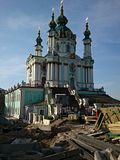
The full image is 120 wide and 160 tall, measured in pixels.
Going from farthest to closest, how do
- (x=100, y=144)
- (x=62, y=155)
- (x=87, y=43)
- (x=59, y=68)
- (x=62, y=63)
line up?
(x=87, y=43) < (x=62, y=63) < (x=59, y=68) < (x=100, y=144) < (x=62, y=155)

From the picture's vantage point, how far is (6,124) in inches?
1045

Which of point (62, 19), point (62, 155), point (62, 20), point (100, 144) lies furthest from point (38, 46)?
point (62, 155)

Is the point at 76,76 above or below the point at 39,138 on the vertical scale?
above

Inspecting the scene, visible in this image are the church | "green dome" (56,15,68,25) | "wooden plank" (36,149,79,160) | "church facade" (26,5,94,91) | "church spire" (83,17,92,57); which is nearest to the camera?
Result: "wooden plank" (36,149,79,160)

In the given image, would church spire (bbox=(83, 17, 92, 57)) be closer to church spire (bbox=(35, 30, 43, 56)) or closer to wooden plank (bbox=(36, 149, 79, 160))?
church spire (bbox=(35, 30, 43, 56))

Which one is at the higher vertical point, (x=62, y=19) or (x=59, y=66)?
(x=62, y=19)

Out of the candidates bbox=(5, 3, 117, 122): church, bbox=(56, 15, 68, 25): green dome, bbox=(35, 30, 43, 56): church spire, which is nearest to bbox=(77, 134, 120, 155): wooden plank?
A: bbox=(5, 3, 117, 122): church

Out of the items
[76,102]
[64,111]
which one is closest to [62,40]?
[76,102]

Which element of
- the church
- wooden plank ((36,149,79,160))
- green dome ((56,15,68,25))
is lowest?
wooden plank ((36,149,79,160))

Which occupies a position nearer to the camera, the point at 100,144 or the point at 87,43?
the point at 100,144

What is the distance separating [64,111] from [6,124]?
1229 cm

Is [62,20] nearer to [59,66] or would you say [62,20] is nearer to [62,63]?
[62,63]

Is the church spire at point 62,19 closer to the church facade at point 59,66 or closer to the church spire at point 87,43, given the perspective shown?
the church facade at point 59,66

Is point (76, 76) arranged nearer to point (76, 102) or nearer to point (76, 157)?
point (76, 102)
